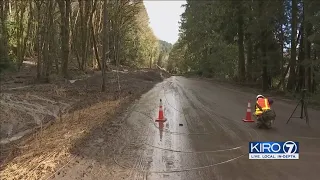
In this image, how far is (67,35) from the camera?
94.0 feet

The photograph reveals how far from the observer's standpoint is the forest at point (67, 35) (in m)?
27.4

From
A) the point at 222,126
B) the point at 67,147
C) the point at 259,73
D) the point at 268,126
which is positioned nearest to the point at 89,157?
the point at 67,147

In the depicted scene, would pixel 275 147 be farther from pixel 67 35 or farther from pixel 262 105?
pixel 67 35

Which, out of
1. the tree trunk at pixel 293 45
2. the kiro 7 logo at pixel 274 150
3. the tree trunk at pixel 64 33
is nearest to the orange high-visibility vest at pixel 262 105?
the kiro 7 logo at pixel 274 150

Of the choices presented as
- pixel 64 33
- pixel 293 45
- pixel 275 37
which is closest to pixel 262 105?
pixel 293 45

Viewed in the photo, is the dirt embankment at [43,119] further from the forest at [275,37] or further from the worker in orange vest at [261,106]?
the forest at [275,37]

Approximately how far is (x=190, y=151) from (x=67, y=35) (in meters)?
21.7

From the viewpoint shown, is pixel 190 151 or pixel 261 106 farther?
pixel 261 106

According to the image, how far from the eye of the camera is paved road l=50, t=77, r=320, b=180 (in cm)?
741

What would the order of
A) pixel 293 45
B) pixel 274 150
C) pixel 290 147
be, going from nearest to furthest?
pixel 274 150 < pixel 290 147 < pixel 293 45

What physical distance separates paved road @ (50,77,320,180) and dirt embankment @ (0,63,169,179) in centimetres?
66

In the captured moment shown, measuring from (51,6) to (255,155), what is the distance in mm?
22334

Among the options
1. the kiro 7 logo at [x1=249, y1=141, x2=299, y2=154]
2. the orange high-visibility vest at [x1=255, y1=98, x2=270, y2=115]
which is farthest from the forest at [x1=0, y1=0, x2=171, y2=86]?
the kiro 7 logo at [x1=249, y1=141, x2=299, y2=154]

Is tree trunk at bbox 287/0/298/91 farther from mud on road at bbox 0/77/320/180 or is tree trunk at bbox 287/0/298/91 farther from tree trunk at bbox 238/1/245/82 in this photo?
mud on road at bbox 0/77/320/180
